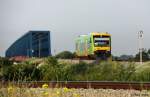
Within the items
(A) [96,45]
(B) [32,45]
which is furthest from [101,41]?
(B) [32,45]

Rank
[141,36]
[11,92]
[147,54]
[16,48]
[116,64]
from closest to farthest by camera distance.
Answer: [11,92]
[116,64]
[141,36]
[16,48]
[147,54]

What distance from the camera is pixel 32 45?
50.2 metres

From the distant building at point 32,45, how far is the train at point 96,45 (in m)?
5.92

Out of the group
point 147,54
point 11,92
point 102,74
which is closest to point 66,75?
point 102,74

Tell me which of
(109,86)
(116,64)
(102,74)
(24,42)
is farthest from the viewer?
(24,42)

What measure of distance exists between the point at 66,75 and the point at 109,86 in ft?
22.4

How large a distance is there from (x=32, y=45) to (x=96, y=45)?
28.9ft

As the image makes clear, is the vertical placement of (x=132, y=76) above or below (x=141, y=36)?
below

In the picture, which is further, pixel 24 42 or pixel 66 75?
pixel 24 42

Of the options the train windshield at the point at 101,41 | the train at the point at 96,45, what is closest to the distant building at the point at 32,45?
the train at the point at 96,45

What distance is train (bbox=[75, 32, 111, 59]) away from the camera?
4428cm

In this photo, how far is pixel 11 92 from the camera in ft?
29.1

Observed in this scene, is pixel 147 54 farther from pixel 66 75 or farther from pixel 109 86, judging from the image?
pixel 109 86

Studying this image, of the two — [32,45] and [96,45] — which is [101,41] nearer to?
[96,45]
